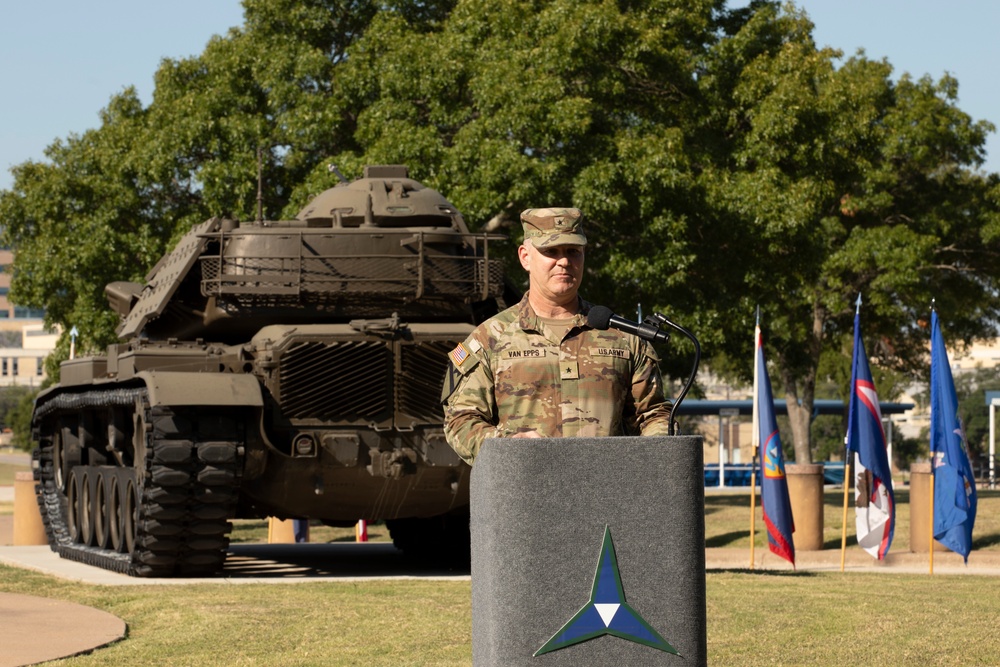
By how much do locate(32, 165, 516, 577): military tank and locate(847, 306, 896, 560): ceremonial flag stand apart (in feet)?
12.1

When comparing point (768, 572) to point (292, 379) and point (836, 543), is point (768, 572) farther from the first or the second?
point (836, 543)

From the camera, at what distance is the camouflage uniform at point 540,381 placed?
19.3 feet

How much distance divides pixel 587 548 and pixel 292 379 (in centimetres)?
915

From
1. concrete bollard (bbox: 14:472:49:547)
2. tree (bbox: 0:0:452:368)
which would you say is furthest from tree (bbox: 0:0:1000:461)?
concrete bollard (bbox: 14:472:49:547)

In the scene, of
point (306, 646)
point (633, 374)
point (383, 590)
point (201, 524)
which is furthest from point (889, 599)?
point (633, 374)

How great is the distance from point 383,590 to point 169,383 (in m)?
2.60

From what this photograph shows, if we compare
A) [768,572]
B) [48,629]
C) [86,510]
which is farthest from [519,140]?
[48,629]

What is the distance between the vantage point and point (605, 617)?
5410mm

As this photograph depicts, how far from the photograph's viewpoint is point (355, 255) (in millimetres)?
15211

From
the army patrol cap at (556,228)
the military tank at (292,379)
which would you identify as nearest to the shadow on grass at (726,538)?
the military tank at (292,379)

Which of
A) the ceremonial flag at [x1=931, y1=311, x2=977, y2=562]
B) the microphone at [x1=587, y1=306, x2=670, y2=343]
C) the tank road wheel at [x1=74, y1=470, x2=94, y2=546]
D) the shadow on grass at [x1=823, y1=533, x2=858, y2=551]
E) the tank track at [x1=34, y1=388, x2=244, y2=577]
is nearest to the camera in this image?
the microphone at [x1=587, y1=306, x2=670, y2=343]

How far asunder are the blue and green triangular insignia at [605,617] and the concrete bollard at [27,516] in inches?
676

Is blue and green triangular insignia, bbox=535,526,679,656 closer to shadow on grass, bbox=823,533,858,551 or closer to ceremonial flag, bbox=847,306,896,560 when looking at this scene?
ceremonial flag, bbox=847,306,896,560

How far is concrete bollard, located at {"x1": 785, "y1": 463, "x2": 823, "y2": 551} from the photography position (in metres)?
20.5
